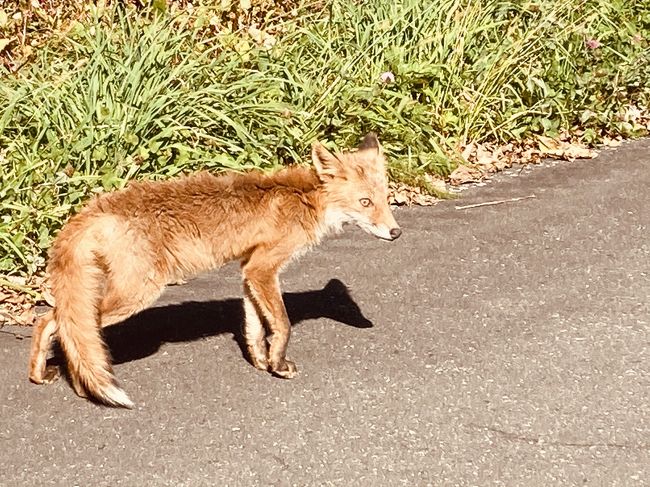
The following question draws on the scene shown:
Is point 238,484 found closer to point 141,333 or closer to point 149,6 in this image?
point 141,333

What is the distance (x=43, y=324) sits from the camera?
18.9ft

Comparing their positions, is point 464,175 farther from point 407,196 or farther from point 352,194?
point 352,194

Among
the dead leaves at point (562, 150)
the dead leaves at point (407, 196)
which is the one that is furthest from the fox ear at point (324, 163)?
the dead leaves at point (562, 150)

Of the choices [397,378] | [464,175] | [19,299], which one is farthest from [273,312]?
[464,175]

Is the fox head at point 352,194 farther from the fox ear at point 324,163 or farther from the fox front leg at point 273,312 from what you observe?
the fox front leg at point 273,312

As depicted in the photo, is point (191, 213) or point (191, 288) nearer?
point (191, 213)

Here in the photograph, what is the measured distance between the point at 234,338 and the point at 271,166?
6.99 feet

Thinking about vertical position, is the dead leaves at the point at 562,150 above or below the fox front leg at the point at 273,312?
→ below

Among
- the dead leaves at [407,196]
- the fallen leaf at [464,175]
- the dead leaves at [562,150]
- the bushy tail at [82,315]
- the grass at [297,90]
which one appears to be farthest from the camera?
the dead leaves at [562,150]

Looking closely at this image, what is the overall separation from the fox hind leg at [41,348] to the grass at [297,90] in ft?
4.58

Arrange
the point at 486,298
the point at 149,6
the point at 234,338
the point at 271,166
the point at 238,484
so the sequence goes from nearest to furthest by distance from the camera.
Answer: the point at 238,484, the point at 234,338, the point at 486,298, the point at 271,166, the point at 149,6

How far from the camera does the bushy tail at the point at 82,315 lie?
5375 mm

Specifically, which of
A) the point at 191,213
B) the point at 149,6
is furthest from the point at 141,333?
the point at 149,6

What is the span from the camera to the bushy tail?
5.38 metres
